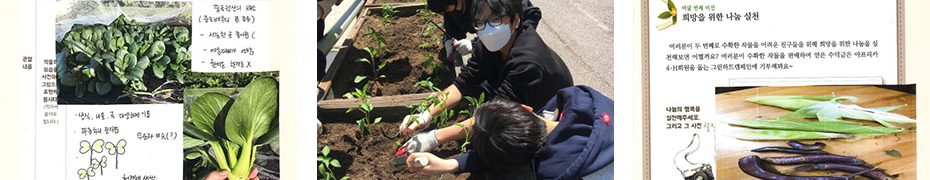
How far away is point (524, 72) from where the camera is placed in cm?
319

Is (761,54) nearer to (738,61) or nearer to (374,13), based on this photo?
(738,61)

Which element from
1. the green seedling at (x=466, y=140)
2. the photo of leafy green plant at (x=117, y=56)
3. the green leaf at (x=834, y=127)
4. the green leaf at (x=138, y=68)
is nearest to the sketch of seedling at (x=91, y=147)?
the photo of leafy green plant at (x=117, y=56)

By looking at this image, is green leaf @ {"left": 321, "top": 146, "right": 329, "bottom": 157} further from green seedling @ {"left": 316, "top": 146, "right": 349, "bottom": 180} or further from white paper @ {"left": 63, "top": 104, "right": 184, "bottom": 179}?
white paper @ {"left": 63, "top": 104, "right": 184, "bottom": 179}

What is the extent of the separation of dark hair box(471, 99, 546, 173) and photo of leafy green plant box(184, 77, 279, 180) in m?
0.85

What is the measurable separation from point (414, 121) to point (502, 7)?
60 cm

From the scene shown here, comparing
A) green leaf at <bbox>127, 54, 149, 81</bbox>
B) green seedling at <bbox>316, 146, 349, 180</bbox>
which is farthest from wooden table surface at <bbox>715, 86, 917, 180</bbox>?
green leaf at <bbox>127, 54, 149, 81</bbox>

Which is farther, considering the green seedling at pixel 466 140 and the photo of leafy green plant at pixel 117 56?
the green seedling at pixel 466 140

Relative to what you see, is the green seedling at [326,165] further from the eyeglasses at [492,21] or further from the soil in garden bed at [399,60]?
the eyeglasses at [492,21]

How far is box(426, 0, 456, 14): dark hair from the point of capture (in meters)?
3.36

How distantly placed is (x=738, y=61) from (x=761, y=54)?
0.10 metres

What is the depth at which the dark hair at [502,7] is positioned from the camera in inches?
126

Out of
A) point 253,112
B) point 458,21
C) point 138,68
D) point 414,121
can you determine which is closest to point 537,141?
point 414,121

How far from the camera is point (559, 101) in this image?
10.5 ft

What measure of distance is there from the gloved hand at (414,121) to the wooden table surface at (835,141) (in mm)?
1198
